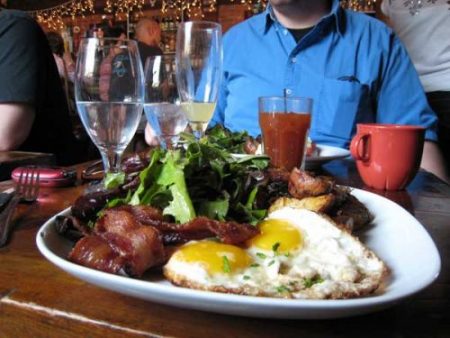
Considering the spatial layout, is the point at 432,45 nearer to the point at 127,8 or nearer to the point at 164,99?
the point at 164,99

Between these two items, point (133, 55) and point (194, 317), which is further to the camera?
point (133, 55)

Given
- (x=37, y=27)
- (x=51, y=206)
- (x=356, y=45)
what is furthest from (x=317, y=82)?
(x=51, y=206)

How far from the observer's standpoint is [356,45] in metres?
2.17

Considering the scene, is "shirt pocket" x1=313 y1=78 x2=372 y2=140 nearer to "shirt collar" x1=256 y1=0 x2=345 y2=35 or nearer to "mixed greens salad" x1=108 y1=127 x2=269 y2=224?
"shirt collar" x1=256 y1=0 x2=345 y2=35

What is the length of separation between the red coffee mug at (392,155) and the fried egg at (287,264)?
2.11 feet

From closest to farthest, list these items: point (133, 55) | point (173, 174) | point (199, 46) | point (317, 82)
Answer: point (173, 174) → point (133, 55) → point (199, 46) → point (317, 82)

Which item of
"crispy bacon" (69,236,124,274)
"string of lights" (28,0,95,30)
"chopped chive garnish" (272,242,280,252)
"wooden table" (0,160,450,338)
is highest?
"string of lights" (28,0,95,30)

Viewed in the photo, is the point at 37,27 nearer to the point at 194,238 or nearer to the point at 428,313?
the point at 194,238

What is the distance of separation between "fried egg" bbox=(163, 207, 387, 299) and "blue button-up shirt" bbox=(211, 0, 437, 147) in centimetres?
155

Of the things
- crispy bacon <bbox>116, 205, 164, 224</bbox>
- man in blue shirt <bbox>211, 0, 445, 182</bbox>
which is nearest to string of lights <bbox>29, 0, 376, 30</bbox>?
man in blue shirt <bbox>211, 0, 445, 182</bbox>

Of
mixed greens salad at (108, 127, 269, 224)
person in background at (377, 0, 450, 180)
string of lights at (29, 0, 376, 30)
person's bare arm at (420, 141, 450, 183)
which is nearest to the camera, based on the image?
mixed greens salad at (108, 127, 269, 224)

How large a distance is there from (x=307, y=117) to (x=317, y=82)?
1026 millimetres

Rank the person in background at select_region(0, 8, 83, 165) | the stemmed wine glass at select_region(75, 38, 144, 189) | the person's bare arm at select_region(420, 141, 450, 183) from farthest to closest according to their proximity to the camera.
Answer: the person in background at select_region(0, 8, 83, 165)
the person's bare arm at select_region(420, 141, 450, 183)
the stemmed wine glass at select_region(75, 38, 144, 189)

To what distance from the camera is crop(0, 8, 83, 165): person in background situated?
2.09 metres
